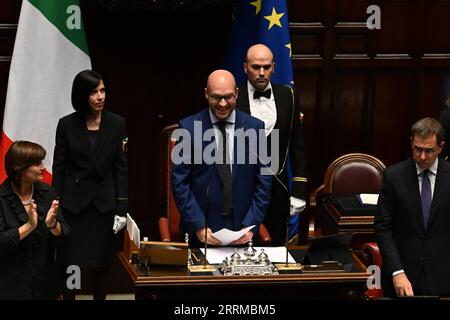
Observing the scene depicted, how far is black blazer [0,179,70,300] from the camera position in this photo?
16.8 ft

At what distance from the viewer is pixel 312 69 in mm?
7684

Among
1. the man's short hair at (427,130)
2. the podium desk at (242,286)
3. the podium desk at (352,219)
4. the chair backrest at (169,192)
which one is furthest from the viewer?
the podium desk at (352,219)

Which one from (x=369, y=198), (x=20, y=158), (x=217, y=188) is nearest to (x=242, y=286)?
(x=217, y=188)

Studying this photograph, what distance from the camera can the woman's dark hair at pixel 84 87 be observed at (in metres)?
5.76

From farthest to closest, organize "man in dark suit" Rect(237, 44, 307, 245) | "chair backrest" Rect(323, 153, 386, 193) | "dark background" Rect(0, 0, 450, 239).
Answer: "dark background" Rect(0, 0, 450, 239) < "chair backrest" Rect(323, 153, 386, 193) < "man in dark suit" Rect(237, 44, 307, 245)

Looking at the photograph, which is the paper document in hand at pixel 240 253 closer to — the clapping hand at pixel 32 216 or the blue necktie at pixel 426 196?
the blue necktie at pixel 426 196

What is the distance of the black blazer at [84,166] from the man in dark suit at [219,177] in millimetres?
490

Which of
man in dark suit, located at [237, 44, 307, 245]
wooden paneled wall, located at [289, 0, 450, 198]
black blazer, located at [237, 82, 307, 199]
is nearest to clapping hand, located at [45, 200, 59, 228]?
man in dark suit, located at [237, 44, 307, 245]

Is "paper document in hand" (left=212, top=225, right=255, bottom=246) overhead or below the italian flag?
below

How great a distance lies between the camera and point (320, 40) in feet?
25.0

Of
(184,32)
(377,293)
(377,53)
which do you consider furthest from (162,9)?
(377,293)

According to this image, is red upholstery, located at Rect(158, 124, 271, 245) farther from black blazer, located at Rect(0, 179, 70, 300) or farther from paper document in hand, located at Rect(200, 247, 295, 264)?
black blazer, located at Rect(0, 179, 70, 300)

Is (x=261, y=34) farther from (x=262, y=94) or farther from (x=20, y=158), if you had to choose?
(x=20, y=158)

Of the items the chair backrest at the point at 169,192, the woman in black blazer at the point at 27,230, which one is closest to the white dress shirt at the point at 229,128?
the chair backrest at the point at 169,192
